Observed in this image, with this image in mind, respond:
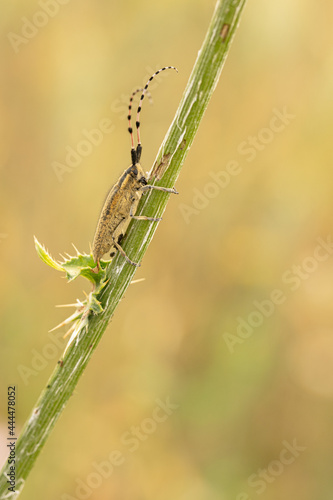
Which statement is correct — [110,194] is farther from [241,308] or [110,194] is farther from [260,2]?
[260,2]

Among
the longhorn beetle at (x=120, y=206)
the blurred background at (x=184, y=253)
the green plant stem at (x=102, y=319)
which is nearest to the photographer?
the green plant stem at (x=102, y=319)

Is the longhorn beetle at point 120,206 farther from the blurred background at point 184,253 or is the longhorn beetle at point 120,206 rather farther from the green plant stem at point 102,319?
the blurred background at point 184,253

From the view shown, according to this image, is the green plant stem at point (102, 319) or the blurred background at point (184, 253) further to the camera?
the blurred background at point (184, 253)

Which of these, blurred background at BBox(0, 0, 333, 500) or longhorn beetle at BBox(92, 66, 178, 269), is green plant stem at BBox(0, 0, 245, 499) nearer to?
longhorn beetle at BBox(92, 66, 178, 269)

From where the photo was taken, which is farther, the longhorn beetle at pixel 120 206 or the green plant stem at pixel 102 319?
the longhorn beetle at pixel 120 206

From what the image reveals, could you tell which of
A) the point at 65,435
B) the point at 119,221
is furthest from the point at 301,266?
the point at 65,435

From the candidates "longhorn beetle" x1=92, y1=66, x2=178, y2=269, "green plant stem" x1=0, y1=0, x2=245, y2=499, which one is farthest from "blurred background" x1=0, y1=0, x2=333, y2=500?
"green plant stem" x1=0, y1=0, x2=245, y2=499

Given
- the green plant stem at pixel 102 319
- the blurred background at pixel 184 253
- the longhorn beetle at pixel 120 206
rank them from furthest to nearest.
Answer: the blurred background at pixel 184 253, the longhorn beetle at pixel 120 206, the green plant stem at pixel 102 319

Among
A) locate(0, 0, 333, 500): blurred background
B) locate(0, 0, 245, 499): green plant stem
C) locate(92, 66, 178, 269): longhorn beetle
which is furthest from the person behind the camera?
locate(0, 0, 333, 500): blurred background

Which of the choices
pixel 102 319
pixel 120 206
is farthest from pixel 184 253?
pixel 102 319

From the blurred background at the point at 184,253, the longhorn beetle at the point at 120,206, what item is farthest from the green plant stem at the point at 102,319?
the blurred background at the point at 184,253
